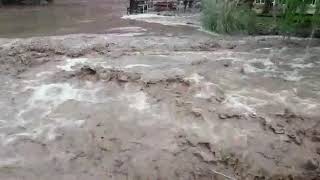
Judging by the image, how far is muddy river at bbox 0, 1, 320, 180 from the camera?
5.44 metres

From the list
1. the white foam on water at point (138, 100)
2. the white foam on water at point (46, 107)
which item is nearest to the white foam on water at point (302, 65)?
the white foam on water at point (138, 100)

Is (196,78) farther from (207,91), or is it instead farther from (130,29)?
(130,29)

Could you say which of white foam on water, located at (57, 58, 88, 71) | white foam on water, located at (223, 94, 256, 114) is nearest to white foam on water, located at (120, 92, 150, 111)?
white foam on water, located at (223, 94, 256, 114)

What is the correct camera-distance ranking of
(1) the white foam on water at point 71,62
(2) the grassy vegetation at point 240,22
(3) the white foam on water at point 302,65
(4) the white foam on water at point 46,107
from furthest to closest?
1. (2) the grassy vegetation at point 240,22
2. (3) the white foam on water at point 302,65
3. (1) the white foam on water at point 71,62
4. (4) the white foam on water at point 46,107

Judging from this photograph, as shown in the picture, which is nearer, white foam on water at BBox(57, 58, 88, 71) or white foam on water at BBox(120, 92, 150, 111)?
white foam on water at BBox(120, 92, 150, 111)

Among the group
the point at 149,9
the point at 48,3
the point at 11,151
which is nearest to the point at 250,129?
the point at 11,151

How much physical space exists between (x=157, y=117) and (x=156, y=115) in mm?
44

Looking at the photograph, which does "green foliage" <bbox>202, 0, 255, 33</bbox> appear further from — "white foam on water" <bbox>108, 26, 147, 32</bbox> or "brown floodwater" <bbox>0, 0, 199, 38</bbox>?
"white foam on water" <bbox>108, 26, 147, 32</bbox>

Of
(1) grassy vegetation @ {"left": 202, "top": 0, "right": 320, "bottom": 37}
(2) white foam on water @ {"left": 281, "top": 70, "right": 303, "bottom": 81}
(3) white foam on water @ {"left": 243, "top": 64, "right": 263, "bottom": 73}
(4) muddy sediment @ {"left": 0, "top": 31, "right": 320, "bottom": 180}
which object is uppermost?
(1) grassy vegetation @ {"left": 202, "top": 0, "right": 320, "bottom": 37}

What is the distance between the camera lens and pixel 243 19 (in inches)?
476

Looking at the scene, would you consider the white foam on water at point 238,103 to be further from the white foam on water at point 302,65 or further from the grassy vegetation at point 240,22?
the grassy vegetation at point 240,22

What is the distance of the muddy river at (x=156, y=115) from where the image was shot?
5.44m

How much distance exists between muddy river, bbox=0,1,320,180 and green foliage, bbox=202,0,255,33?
3771 millimetres

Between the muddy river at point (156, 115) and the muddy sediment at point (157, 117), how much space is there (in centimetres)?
1
